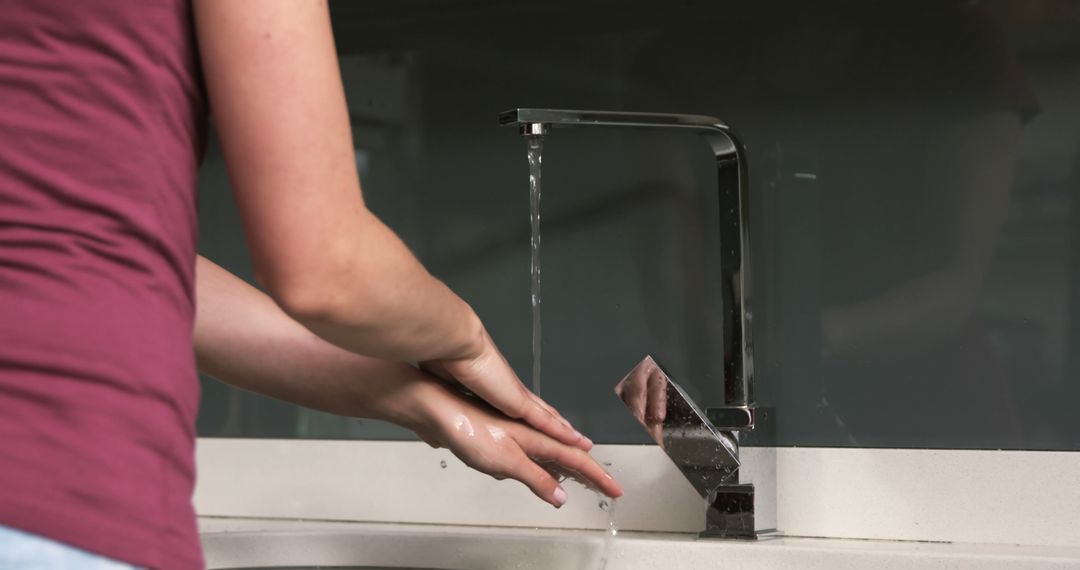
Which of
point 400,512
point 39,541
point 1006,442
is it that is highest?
point 39,541

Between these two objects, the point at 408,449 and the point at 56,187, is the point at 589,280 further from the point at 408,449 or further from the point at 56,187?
the point at 56,187

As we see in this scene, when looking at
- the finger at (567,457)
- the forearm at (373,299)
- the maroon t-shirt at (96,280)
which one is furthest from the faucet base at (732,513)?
the maroon t-shirt at (96,280)

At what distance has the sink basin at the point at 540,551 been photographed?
36.2 inches

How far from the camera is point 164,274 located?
441mm

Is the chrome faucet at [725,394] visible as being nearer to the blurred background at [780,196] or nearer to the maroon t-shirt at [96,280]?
the blurred background at [780,196]

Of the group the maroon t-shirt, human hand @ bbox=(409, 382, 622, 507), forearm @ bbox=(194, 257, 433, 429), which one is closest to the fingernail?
human hand @ bbox=(409, 382, 622, 507)

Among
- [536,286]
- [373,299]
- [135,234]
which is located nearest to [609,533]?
[536,286]

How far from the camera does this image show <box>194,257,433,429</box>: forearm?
0.73m

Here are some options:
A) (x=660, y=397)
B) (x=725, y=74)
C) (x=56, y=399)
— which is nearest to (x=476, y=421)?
(x=660, y=397)

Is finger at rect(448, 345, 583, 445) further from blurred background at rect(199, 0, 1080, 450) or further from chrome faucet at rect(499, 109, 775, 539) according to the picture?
blurred background at rect(199, 0, 1080, 450)

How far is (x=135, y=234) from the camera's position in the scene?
16.9 inches

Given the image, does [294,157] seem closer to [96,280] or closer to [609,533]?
[96,280]

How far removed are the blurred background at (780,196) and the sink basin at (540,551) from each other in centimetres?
10

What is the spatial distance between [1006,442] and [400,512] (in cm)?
56
